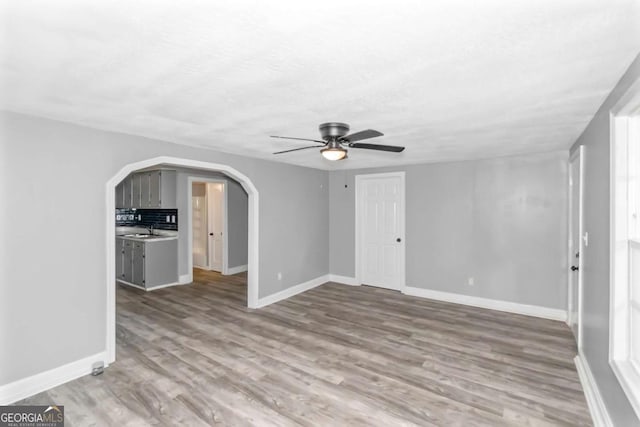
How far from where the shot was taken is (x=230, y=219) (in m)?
7.06

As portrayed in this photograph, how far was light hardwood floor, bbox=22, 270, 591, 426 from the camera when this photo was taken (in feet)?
7.75

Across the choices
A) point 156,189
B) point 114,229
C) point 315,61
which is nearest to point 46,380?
point 114,229

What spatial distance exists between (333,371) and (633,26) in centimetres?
309

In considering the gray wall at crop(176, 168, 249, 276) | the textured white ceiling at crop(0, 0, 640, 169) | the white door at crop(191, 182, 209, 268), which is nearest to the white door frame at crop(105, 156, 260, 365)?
the textured white ceiling at crop(0, 0, 640, 169)

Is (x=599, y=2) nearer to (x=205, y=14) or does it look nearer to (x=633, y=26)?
(x=633, y=26)

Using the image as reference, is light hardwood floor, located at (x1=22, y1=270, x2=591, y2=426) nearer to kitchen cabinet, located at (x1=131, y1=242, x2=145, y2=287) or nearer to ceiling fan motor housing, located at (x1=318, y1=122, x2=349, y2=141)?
kitchen cabinet, located at (x1=131, y1=242, x2=145, y2=287)

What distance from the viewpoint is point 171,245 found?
6062mm

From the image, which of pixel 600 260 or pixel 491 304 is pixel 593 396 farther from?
pixel 491 304

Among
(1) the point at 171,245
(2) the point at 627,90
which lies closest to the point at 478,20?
(2) the point at 627,90

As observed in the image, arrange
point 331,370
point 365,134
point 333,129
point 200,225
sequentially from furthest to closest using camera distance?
point 200,225 < point 331,370 < point 333,129 < point 365,134

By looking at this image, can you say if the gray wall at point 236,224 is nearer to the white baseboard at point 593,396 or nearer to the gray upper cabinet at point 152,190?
the gray upper cabinet at point 152,190

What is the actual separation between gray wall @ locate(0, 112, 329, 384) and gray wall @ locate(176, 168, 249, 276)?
9.52 feet

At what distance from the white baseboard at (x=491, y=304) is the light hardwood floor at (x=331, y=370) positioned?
0.21m

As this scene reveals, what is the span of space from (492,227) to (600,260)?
252 centimetres
